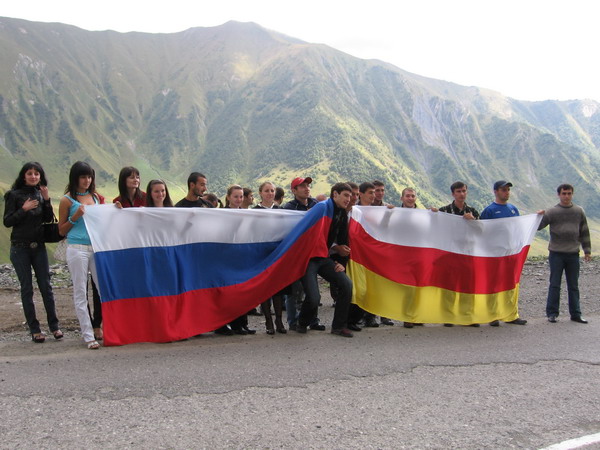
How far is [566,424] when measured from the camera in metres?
4.85

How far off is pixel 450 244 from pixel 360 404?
183 inches

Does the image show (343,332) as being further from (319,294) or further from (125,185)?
(125,185)

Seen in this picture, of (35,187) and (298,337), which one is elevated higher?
(35,187)

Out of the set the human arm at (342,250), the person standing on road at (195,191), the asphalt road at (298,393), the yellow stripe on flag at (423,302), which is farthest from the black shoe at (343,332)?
the person standing on road at (195,191)

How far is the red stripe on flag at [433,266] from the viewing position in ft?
28.0

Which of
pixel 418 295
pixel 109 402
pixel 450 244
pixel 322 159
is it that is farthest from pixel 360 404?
pixel 322 159

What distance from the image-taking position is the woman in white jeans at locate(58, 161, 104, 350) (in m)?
6.76

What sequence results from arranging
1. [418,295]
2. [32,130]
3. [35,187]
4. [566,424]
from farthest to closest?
[32,130], [418,295], [35,187], [566,424]

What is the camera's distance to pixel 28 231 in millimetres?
6902

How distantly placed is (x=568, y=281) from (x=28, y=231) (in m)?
8.82

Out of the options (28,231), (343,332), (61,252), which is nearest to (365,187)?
(343,332)

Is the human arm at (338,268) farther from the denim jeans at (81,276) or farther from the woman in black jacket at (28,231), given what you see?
the woman in black jacket at (28,231)

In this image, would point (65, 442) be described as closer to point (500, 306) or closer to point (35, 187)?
point (35, 187)

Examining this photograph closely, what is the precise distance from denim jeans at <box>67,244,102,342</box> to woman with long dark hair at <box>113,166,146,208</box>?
854mm
